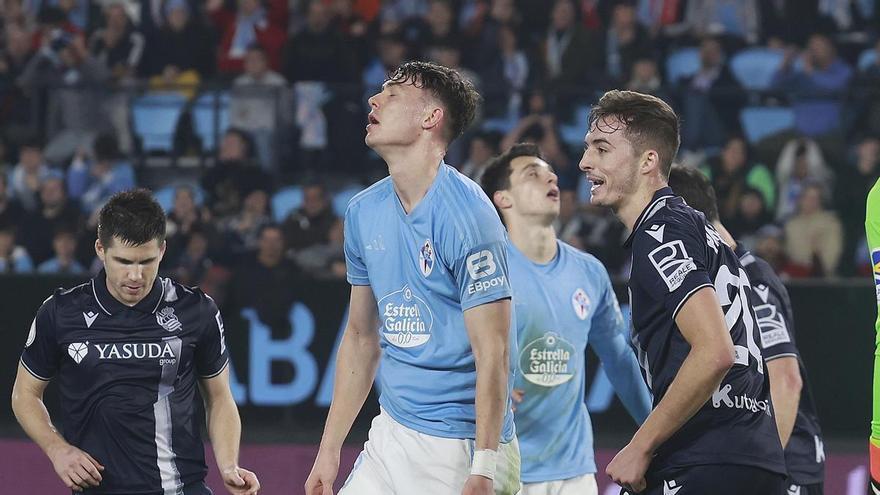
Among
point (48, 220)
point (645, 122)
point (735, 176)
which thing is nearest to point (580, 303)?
point (645, 122)

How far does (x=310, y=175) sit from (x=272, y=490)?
17.1 ft

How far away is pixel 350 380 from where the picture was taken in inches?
209

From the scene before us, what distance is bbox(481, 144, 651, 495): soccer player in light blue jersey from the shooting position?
6.24m

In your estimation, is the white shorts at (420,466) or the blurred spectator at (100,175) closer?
the white shorts at (420,466)

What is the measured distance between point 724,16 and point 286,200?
19.6 feet

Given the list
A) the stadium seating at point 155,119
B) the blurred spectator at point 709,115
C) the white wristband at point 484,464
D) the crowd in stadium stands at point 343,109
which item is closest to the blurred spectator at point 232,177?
the crowd in stadium stands at point 343,109

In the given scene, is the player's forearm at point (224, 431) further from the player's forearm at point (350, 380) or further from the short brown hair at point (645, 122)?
the short brown hair at point (645, 122)

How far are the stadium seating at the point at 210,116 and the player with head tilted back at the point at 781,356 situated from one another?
8299mm

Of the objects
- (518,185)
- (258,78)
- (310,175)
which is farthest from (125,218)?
(258,78)

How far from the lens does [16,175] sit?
13.5 metres

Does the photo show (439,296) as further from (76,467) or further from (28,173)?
(28,173)

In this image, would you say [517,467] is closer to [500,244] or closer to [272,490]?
[500,244]

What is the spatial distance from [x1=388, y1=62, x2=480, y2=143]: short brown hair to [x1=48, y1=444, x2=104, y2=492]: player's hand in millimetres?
1906

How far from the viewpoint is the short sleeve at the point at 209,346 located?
5.59 metres
